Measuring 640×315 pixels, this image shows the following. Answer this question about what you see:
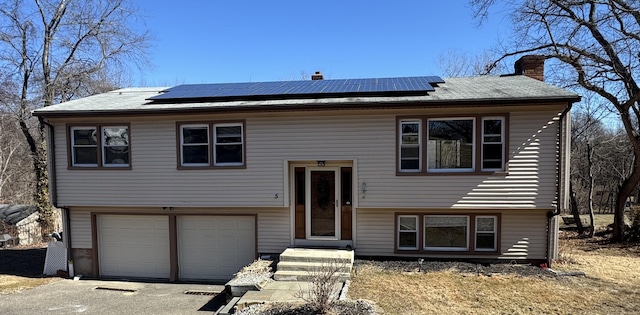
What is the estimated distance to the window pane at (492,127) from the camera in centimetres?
898

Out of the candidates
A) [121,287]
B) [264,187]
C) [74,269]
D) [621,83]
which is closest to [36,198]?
[74,269]

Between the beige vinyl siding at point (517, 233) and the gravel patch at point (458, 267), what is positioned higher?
the beige vinyl siding at point (517, 233)

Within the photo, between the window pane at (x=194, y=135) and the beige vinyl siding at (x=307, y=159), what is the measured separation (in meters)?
0.33

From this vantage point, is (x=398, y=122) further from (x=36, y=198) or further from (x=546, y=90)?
(x=36, y=198)

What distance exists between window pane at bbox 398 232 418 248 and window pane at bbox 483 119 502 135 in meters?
3.37

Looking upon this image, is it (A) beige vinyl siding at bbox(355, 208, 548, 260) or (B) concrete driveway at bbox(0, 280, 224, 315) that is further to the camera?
(A) beige vinyl siding at bbox(355, 208, 548, 260)

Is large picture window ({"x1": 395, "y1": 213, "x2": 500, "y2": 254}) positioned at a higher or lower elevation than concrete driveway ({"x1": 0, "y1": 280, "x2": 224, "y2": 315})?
higher

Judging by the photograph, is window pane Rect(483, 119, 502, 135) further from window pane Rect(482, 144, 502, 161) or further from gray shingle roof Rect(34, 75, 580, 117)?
gray shingle roof Rect(34, 75, 580, 117)

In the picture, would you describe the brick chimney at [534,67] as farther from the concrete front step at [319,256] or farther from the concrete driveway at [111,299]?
the concrete driveway at [111,299]

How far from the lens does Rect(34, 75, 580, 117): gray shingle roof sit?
866 cm

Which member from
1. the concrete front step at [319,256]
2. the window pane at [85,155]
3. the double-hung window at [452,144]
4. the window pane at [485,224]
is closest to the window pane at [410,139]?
the double-hung window at [452,144]

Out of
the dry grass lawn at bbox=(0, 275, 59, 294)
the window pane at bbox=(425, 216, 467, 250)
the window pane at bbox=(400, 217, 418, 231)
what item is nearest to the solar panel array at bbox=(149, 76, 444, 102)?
the window pane at bbox=(400, 217, 418, 231)

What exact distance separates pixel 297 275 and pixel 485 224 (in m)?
5.32

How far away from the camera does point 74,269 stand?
442 inches
